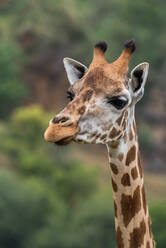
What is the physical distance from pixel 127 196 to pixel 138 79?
2.98ft

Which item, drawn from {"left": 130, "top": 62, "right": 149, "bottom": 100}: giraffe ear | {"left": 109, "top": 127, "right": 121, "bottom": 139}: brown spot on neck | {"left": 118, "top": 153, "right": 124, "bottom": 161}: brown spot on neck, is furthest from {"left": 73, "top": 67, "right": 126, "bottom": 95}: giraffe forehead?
{"left": 118, "top": 153, "right": 124, "bottom": 161}: brown spot on neck

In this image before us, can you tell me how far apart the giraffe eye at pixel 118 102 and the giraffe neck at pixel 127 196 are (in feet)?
0.78

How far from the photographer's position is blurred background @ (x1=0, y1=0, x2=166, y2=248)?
70.1ft

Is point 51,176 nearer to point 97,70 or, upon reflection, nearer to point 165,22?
point 165,22

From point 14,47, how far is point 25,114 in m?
7.25

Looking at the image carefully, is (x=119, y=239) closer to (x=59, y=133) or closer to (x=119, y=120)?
(x=119, y=120)

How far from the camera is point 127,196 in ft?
15.6

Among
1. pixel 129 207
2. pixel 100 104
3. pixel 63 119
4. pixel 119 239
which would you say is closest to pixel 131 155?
pixel 129 207

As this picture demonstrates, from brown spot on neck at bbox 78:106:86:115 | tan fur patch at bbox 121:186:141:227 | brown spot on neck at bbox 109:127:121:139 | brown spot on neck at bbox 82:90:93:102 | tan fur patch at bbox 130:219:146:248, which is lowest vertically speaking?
tan fur patch at bbox 130:219:146:248

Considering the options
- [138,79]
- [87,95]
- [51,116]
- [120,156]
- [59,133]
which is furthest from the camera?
[51,116]

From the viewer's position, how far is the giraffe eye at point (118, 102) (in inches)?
179

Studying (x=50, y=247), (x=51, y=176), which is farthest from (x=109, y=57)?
(x=50, y=247)

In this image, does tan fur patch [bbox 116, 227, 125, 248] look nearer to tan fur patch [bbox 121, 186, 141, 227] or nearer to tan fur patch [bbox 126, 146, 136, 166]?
tan fur patch [bbox 121, 186, 141, 227]

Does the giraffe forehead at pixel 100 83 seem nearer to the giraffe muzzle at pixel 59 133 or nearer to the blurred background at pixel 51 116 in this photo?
the giraffe muzzle at pixel 59 133
